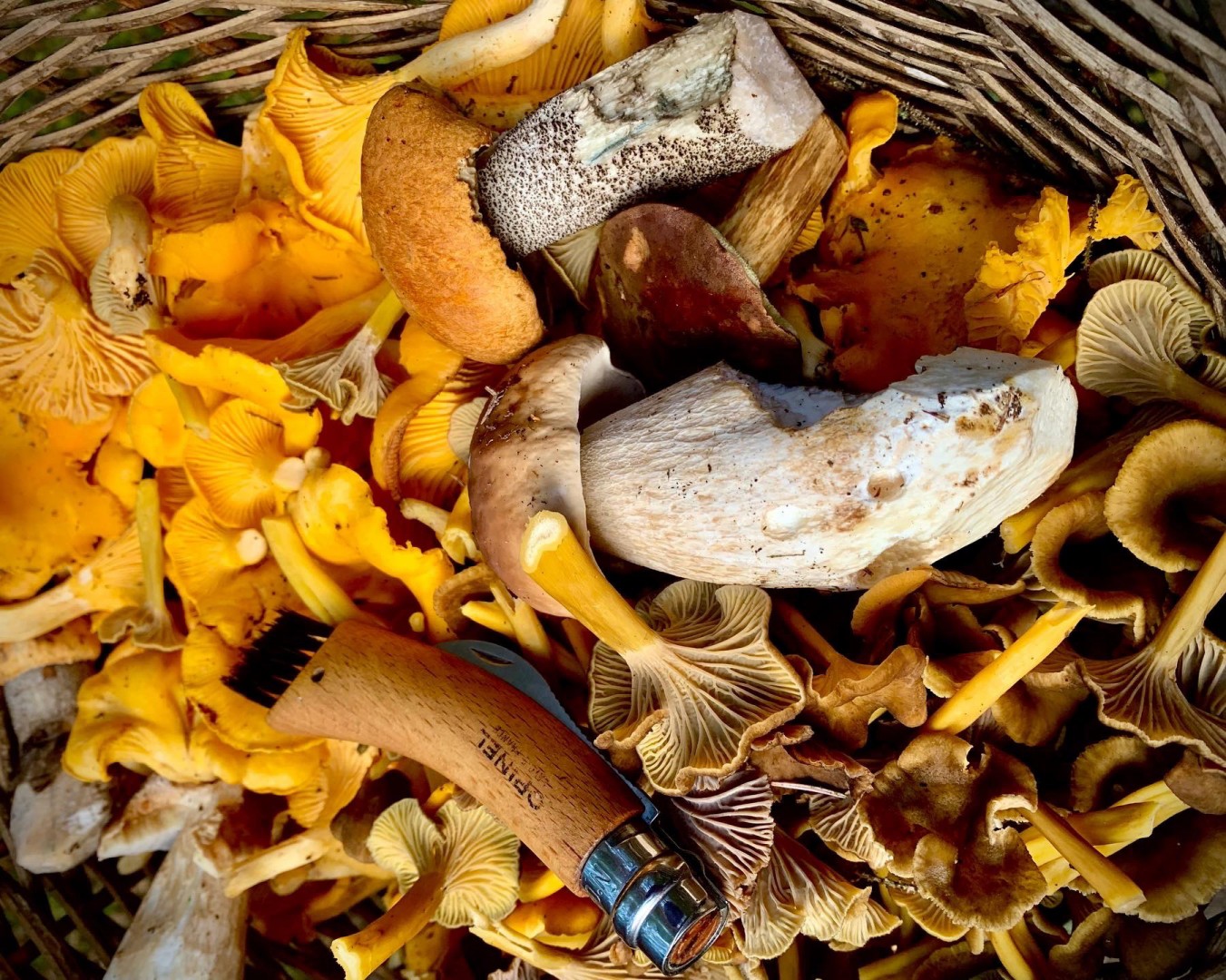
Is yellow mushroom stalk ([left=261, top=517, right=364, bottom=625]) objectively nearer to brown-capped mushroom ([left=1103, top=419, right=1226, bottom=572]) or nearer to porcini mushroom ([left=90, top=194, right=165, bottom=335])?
porcini mushroom ([left=90, top=194, right=165, bottom=335])

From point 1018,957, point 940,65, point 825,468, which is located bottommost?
point 1018,957

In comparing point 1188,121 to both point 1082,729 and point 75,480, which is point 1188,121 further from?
point 75,480

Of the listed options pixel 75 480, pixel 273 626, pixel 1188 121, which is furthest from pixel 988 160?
pixel 75 480

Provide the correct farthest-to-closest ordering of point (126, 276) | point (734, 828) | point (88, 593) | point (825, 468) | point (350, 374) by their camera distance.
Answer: point (88, 593) → point (126, 276) → point (350, 374) → point (734, 828) → point (825, 468)

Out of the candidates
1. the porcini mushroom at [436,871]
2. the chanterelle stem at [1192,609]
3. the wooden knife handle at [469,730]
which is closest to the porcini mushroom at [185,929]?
the porcini mushroom at [436,871]

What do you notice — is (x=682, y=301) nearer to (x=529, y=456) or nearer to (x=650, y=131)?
(x=650, y=131)

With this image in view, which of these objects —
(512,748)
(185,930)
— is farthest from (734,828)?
(185,930)
